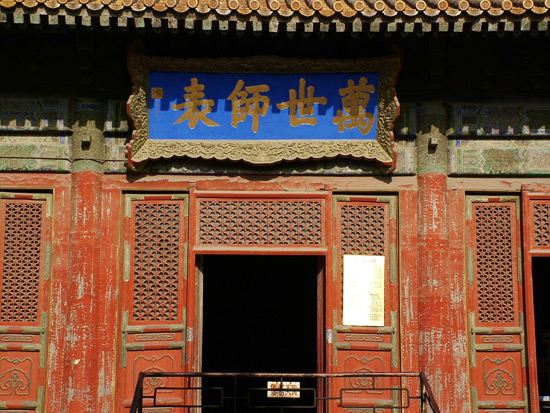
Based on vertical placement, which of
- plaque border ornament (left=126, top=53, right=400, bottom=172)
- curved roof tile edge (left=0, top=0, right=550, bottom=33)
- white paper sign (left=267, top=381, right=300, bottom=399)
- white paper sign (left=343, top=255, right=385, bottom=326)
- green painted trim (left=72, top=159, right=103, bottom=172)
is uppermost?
curved roof tile edge (left=0, top=0, right=550, bottom=33)

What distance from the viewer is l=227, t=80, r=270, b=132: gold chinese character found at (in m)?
8.24

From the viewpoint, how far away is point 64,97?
8.32 m

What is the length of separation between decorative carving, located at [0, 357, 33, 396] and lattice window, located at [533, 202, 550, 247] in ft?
19.2

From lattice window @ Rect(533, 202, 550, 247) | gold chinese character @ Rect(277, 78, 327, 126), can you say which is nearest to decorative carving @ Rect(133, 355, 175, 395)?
gold chinese character @ Rect(277, 78, 327, 126)

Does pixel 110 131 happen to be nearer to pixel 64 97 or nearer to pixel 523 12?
pixel 64 97

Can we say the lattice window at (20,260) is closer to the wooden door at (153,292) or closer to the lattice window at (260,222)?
the wooden door at (153,292)

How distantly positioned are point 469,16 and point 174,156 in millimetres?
3514

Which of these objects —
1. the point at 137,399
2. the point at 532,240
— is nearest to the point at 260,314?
the point at 532,240

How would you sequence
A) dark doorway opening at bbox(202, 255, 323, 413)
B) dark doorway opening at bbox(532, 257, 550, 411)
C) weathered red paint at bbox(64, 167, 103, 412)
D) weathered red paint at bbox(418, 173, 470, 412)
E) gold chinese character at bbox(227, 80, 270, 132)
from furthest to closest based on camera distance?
dark doorway opening at bbox(202, 255, 323, 413)
dark doorway opening at bbox(532, 257, 550, 411)
gold chinese character at bbox(227, 80, 270, 132)
weathered red paint at bbox(418, 173, 470, 412)
weathered red paint at bbox(64, 167, 103, 412)

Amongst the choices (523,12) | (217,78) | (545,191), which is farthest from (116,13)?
(545,191)

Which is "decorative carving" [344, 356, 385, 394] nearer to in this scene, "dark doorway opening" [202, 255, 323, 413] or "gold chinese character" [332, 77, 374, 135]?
"gold chinese character" [332, 77, 374, 135]

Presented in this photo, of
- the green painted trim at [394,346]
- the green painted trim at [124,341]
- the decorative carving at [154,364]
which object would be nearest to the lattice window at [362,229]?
the green painted trim at [394,346]

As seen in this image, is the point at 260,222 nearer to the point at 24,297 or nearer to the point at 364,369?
the point at 364,369

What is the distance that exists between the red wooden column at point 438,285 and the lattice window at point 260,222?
122cm
